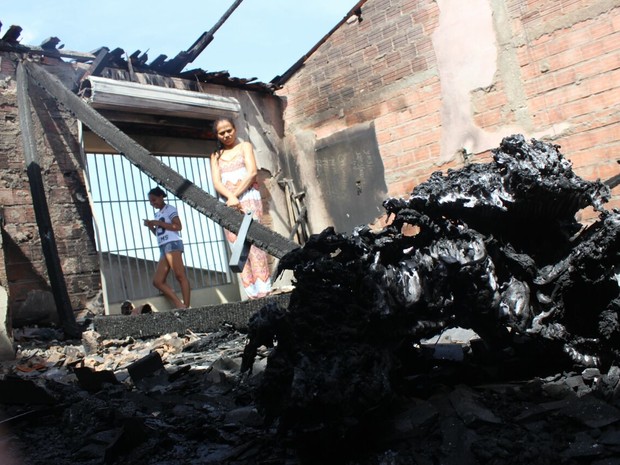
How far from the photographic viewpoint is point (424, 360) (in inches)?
105

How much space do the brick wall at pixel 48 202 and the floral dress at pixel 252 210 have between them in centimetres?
166

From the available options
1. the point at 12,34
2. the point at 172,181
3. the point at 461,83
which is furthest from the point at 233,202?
the point at 461,83

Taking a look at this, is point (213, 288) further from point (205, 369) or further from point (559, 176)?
point (559, 176)

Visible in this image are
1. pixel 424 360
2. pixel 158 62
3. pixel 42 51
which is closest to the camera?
pixel 424 360

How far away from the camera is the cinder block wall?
566 cm

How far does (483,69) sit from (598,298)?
4591mm

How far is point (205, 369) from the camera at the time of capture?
328cm

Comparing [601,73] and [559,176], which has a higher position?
[601,73]

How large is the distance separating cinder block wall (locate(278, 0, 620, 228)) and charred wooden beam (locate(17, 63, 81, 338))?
3.86 meters

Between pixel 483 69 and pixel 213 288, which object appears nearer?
pixel 483 69

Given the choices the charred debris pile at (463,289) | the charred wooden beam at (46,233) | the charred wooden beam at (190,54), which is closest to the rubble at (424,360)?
the charred debris pile at (463,289)

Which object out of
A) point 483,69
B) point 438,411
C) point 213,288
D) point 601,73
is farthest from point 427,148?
point 438,411

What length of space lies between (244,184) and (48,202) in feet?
7.06

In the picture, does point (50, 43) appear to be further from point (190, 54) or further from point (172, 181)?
point (172, 181)
